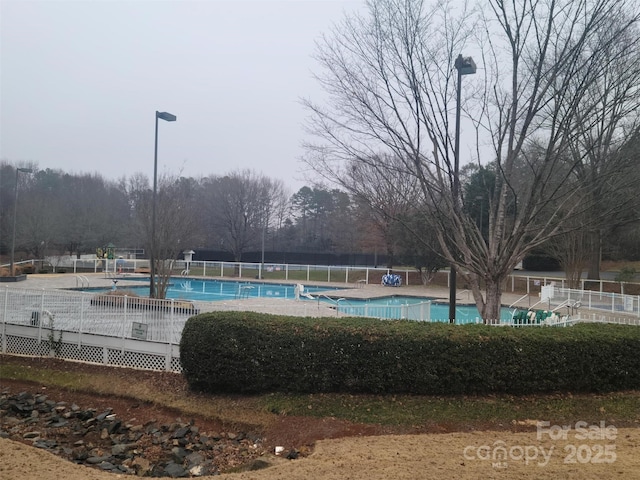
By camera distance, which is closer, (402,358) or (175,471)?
(175,471)

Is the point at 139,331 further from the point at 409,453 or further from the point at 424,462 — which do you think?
the point at 424,462

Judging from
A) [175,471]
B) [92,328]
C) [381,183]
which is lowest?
[175,471]

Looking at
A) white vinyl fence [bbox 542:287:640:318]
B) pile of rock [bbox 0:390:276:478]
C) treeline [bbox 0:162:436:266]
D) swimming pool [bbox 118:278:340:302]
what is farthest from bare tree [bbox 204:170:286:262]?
pile of rock [bbox 0:390:276:478]

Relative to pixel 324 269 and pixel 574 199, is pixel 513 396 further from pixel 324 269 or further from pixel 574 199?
pixel 324 269

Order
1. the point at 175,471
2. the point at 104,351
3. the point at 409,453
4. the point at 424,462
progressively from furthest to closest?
the point at 104,351
the point at 175,471
the point at 409,453
the point at 424,462

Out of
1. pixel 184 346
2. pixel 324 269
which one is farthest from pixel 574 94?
pixel 324 269

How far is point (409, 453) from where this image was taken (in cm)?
503

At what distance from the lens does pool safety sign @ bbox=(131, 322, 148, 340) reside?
9477 mm

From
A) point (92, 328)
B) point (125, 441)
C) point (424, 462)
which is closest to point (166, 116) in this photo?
point (92, 328)

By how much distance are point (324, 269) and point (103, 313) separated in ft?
85.7

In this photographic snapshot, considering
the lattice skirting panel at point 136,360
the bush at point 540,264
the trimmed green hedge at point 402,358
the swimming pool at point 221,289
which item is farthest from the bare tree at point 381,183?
the bush at point 540,264

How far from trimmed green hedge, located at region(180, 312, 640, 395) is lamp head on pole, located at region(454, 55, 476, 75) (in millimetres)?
4602

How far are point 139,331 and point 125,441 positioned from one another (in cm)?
315

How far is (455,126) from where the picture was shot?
30.0 ft
